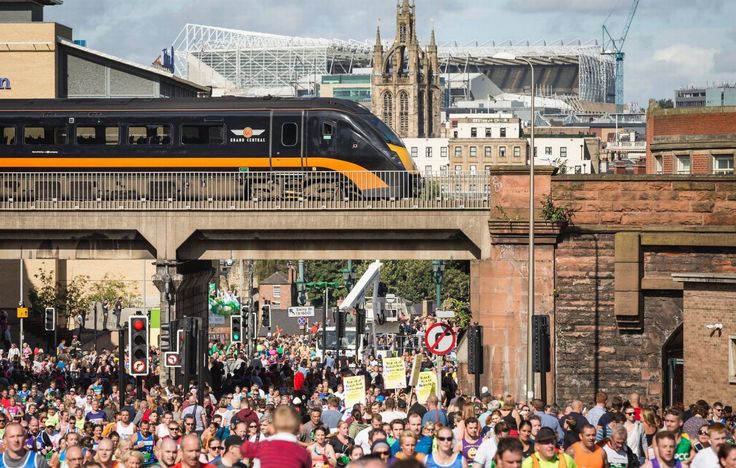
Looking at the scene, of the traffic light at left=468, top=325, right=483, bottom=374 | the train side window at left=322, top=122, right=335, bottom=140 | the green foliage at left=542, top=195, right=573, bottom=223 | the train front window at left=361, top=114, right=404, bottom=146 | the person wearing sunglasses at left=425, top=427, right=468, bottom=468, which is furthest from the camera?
the train front window at left=361, top=114, right=404, bottom=146

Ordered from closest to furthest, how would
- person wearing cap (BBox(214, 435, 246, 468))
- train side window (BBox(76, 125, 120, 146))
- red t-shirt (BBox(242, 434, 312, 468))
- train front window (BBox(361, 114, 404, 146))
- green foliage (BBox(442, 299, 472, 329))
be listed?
red t-shirt (BBox(242, 434, 312, 468)) < person wearing cap (BBox(214, 435, 246, 468)) < train front window (BBox(361, 114, 404, 146)) < train side window (BBox(76, 125, 120, 146)) < green foliage (BBox(442, 299, 472, 329))

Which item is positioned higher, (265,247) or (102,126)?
(102,126)

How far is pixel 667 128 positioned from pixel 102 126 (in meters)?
20.2

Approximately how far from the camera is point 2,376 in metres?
42.1

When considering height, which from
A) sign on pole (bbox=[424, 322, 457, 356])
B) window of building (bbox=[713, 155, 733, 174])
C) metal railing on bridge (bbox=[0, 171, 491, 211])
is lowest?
sign on pole (bbox=[424, 322, 457, 356])

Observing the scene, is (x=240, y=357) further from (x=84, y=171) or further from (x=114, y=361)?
(x=84, y=171)

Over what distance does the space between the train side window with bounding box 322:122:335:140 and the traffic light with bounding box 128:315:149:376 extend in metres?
11.5

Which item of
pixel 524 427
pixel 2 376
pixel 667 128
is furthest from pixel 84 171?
pixel 524 427

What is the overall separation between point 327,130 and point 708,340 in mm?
12046

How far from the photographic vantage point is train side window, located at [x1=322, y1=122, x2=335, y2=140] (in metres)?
40.2

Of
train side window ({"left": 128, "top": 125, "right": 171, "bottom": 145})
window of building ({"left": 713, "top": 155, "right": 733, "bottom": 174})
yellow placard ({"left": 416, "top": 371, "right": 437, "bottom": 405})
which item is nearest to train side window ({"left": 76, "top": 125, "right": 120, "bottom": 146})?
train side window ({"left": 128, "top": 125, "right": 171, "bottom": 145})

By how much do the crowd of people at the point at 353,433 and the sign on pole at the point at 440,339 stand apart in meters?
0.96

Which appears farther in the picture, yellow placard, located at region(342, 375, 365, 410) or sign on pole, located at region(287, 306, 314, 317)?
sign on pole, located at region(287, 306, 314, 317)

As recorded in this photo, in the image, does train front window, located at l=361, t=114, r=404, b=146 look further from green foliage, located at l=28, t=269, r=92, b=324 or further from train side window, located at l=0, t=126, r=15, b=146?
green foliage, located at l=28, t=269, r=92, b=324
